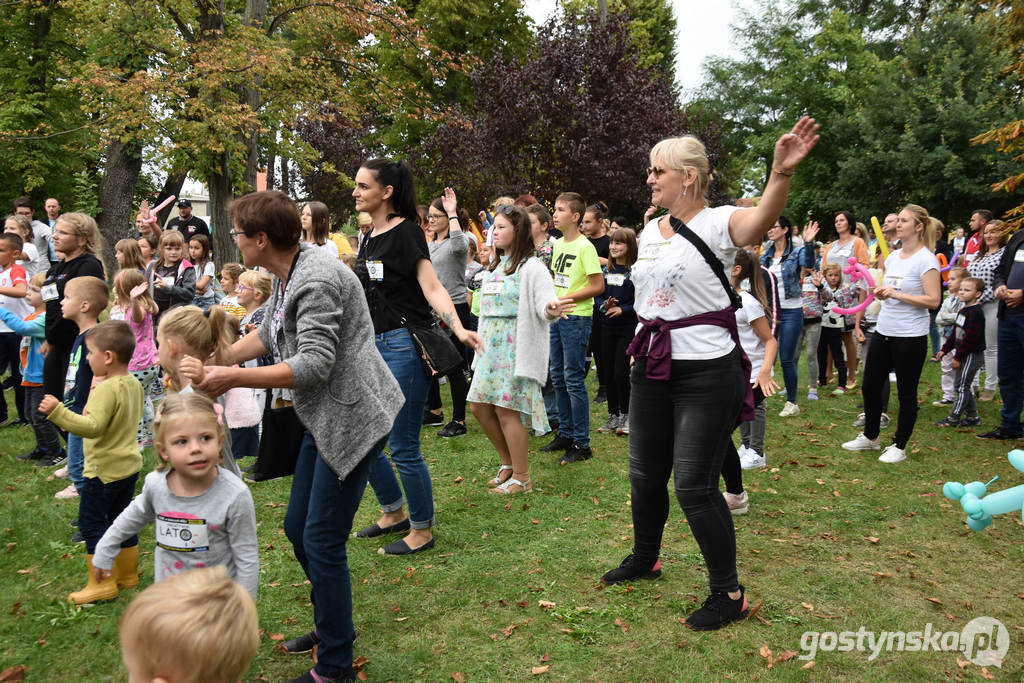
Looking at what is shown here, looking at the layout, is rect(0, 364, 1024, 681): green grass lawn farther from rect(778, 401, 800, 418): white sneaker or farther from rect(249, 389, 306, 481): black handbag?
rect(778, 401, 800, 418): white sneaker

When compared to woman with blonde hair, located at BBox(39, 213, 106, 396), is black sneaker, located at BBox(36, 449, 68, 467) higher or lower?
lower

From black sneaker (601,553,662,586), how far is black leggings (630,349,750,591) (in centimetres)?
58

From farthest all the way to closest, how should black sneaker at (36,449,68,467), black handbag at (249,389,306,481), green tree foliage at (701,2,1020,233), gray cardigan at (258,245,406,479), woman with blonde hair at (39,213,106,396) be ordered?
1. green tree foliage at (701,2,1020,233)
2. black sneaker at (36,449,68,467)
3. woman with blonde hair at (39,213,106,396)
4. black handbag at (249,389,306,481)
5. gray cardigan at (258,245,406,479)

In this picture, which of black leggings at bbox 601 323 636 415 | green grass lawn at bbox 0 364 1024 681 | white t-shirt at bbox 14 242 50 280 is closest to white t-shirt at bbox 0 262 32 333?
green grass lawn at bbox 0 364 1024 681

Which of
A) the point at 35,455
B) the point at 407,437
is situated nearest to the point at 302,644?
the point at 407,437

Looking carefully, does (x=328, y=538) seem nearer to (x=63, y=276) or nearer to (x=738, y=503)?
(x=738, y=503)

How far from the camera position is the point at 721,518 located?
364cm

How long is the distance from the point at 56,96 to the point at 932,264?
22.3 m

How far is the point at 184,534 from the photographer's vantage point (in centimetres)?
303

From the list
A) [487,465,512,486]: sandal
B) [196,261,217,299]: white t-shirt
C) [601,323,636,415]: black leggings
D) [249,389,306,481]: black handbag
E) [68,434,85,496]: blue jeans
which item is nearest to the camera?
[249,389,306,481]: black handbag

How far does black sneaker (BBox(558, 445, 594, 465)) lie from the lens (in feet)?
22.9

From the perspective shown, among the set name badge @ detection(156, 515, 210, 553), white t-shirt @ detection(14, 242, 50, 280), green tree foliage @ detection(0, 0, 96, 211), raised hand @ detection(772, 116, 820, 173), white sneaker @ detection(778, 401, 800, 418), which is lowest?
white sneaker @ detection(778, 401, 800, 418)

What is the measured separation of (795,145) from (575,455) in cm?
436

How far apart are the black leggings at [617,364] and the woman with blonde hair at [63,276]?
4882 mm
